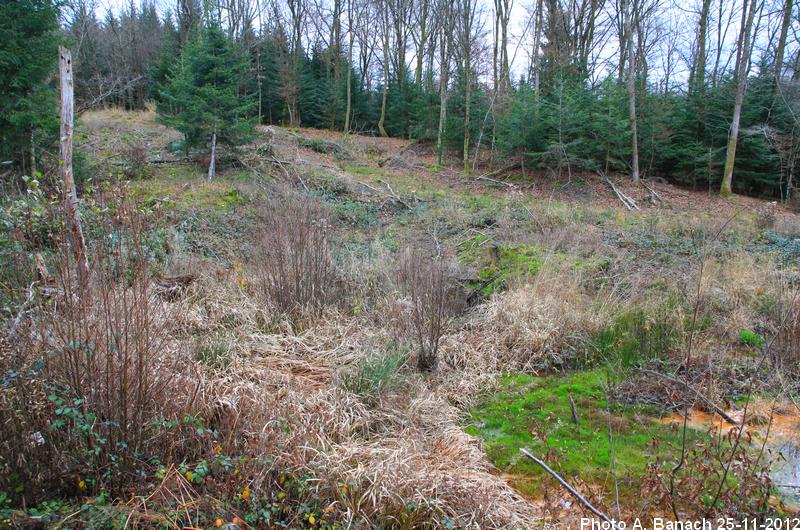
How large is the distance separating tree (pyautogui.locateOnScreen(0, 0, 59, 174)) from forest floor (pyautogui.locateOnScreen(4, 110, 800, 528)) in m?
1.37

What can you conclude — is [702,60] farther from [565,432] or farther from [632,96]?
[565,432]

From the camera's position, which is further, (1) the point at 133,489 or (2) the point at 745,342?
(2) the point at 745,342

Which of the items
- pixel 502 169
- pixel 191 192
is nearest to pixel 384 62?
pixel 502 169

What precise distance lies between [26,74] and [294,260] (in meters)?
7.61

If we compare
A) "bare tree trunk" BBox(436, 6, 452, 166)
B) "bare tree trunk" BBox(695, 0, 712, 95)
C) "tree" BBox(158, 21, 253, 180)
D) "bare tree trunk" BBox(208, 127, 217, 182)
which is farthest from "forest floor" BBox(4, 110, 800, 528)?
"bare tree trunk" BBox(436, 6, 452, 166)

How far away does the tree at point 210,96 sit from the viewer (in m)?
13.0

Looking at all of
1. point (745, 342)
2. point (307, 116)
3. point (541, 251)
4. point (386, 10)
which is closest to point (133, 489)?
point (745, 342)

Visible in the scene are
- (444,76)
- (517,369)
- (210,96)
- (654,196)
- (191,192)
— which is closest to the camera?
(517,369)

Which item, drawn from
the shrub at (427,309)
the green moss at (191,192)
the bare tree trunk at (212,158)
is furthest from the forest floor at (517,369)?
the bare tree trunk at (212,158)

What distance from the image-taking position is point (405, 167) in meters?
19.8

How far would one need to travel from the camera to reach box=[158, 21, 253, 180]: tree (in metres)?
13.0

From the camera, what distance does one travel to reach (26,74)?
8992 mm

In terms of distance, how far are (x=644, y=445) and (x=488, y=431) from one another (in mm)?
1149

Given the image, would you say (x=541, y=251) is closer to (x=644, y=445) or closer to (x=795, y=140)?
(x=644, y=445)
